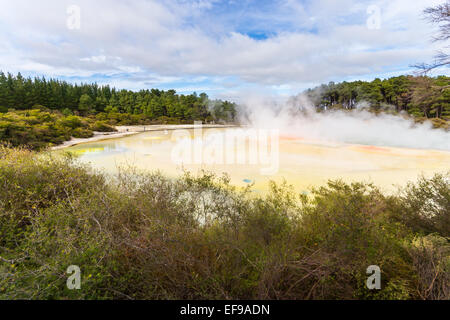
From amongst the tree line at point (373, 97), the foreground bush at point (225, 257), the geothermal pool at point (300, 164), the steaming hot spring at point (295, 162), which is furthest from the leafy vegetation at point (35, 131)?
the tree line at point (373, 97)

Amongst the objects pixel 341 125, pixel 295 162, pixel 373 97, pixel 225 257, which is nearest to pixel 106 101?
pixel 341 125

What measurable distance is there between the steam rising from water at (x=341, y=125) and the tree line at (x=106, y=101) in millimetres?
11864

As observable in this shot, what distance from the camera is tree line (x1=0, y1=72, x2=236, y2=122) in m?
34.1

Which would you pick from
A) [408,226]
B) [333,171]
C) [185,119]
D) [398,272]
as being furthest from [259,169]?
[185,119]

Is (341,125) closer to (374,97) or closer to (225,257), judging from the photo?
(374,97)

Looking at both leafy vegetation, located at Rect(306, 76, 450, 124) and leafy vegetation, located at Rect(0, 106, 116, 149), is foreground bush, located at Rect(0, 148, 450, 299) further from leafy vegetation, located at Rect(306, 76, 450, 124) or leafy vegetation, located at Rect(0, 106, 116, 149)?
leafy vegetation, located at Rect(306, 76, 450, 124)

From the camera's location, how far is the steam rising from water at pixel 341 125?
19.2 m

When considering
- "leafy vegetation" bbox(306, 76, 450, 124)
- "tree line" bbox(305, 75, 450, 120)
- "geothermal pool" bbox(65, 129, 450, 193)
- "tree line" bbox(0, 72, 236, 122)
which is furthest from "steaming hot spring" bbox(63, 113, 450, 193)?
"tree line" bbox(0, 72, 236, 122)

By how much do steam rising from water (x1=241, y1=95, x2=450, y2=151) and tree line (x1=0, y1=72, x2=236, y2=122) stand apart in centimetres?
1186

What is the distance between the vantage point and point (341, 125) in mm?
25875

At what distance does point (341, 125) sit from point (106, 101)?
40.6 metres
